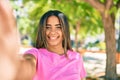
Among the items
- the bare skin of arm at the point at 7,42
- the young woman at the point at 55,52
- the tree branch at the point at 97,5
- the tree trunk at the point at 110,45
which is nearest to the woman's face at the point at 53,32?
the young woman at the point at 55,52

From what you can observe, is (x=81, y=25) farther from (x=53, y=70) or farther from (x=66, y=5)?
(x=53, y=70)

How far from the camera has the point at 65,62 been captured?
1771mm

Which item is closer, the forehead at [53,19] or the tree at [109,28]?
the forehead at [53,19]

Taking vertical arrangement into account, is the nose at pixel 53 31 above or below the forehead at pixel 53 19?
below

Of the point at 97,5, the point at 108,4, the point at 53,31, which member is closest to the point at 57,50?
the point at 53,31

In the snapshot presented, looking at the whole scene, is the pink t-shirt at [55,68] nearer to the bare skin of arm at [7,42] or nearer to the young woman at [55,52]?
the young woman at [55,52]

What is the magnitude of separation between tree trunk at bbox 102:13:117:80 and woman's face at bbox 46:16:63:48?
9749mm

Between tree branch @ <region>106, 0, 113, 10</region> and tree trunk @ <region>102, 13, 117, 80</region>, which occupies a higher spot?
tree branch @ <region>106, 0, 113, 10</region>

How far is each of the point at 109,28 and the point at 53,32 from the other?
10.2 meters

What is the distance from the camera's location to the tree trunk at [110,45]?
38.4 feet

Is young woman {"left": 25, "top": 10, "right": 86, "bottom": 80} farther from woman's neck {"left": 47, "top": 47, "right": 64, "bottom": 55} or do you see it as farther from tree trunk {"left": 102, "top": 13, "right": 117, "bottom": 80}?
tree trunk {"left": 102, "top": 13, "right": 117, "bottom": 80}

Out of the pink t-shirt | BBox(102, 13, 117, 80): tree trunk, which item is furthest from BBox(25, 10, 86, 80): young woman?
BBox(102, 13, 117, 80): tree trunk

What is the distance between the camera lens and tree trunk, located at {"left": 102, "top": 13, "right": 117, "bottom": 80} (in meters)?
11.7

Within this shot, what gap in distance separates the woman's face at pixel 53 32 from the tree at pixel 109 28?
9.17 m
